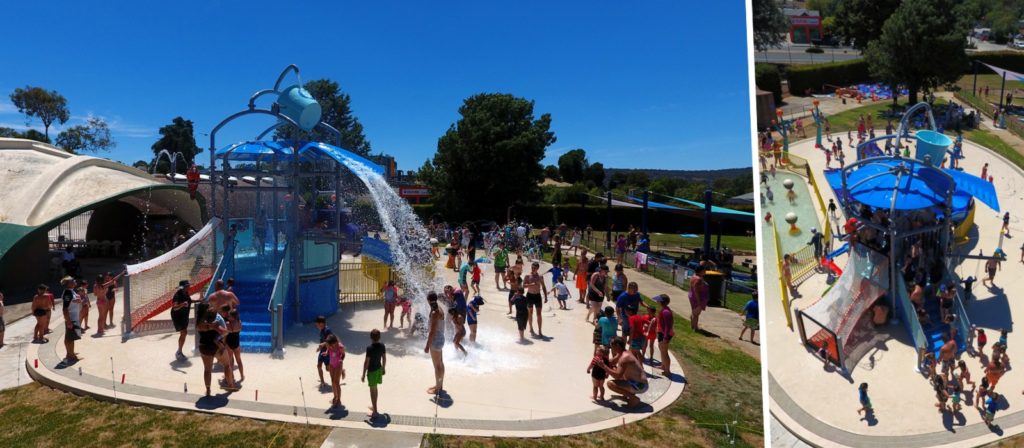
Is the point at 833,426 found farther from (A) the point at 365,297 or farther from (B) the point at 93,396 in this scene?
(A) the point at 365,297

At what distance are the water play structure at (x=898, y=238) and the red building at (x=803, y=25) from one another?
3010 mm

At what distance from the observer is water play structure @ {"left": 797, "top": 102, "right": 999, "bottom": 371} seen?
7488mm

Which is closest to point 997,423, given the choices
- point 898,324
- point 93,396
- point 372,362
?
point 898,324

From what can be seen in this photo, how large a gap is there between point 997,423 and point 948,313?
1402mm

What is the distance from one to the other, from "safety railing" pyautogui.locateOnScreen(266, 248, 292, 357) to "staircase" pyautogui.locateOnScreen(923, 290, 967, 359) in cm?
904

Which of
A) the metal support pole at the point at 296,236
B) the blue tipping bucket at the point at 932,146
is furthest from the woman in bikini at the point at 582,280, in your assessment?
the blue tipping bucket at the point at 932,146

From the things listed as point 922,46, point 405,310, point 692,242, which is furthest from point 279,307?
point 692,242

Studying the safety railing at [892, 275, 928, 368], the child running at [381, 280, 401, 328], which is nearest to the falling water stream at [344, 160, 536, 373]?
the child running at [381, 280, 401, 328]

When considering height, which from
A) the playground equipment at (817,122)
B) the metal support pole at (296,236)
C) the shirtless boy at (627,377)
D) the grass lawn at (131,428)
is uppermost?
the playground equipment at (817,122)

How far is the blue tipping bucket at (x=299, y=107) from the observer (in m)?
11.8

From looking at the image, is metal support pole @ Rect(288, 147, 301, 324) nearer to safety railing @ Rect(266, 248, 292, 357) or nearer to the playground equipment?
safety railing @ Rect(266, 248, 292, 357)

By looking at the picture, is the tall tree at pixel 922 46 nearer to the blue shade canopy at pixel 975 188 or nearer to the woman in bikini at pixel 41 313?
the blue shade canopy at pixel 975 188

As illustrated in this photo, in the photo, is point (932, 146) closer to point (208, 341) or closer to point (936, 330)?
point (936, 330)

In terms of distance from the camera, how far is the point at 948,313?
794 cm
